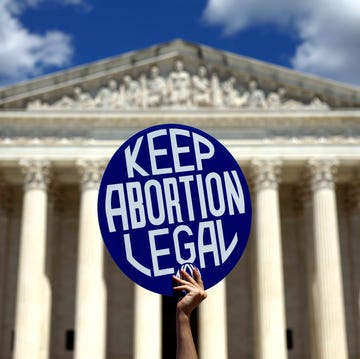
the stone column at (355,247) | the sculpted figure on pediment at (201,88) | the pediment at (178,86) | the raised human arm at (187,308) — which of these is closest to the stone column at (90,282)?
the pediment at (178,86)

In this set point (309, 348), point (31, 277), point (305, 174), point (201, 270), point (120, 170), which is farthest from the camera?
point (309, 348)

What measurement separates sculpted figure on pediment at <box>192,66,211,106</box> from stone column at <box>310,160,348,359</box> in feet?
26.2

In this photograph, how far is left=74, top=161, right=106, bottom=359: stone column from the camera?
4141 cm

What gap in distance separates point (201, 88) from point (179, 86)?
1.46 metres

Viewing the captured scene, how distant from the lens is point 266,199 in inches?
1715

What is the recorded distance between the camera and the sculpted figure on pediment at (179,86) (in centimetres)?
4491

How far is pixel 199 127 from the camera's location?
146 feet

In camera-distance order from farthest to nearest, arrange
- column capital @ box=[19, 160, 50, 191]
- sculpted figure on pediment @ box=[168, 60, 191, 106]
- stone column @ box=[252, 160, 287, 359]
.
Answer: sculpted figure on pediment @ box=[168, 60, 191, 106], column capital @ box=[19, 160, 50, 191], stone column @ box=[252, 160, 287, 359]

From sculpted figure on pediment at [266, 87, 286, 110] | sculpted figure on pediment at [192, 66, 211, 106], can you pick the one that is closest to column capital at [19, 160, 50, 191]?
sculpted figure on pediment at [192, 66, 211, 106]

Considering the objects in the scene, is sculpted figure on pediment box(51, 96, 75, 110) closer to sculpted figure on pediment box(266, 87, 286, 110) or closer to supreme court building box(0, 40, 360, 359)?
supreme court building box(0, 40, 360, 359)

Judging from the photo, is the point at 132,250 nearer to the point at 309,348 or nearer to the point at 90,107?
the point at 90,107

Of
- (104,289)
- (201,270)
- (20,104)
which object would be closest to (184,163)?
(201,270)

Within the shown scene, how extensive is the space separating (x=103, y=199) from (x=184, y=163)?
4.02 ft

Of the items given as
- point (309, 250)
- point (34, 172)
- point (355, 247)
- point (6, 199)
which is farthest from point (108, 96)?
point (355, 247)
